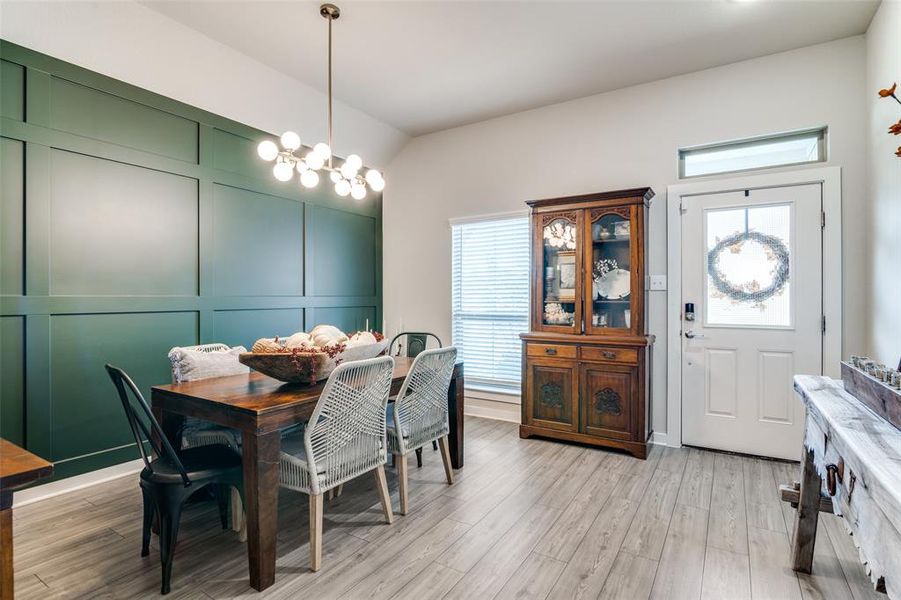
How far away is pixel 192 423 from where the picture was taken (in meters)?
2.63

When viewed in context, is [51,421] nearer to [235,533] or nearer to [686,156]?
[235,533]

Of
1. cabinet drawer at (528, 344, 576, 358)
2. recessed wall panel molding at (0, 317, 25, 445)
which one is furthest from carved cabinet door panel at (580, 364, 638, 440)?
recessed wall panel molding at (0, 317, 25, 445)

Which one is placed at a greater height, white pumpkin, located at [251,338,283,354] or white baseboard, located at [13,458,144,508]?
white pumpkin, located at [251,338,283,354]

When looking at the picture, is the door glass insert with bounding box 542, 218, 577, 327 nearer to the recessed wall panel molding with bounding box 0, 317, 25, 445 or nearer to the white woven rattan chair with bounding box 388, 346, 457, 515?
the white woven rattan chair with bounding box 388, 346, 457, 515

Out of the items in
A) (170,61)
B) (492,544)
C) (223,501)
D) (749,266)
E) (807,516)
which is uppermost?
(170,61)

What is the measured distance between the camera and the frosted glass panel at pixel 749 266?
3.32 m

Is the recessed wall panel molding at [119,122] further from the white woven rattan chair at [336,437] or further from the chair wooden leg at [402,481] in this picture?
the chair wooden leg at [402,481]

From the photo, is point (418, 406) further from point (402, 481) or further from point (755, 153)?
point (755, 153)

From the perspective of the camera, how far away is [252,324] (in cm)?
394

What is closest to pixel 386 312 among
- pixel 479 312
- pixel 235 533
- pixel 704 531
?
pixel 479 312

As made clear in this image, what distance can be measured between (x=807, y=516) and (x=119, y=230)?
4320mm

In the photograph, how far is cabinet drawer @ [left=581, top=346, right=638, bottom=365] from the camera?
11.4ft

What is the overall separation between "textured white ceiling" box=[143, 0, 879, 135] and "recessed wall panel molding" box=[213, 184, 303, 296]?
1.15 meters

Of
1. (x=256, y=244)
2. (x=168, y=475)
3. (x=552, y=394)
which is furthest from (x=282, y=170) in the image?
(x=552, y=394)
